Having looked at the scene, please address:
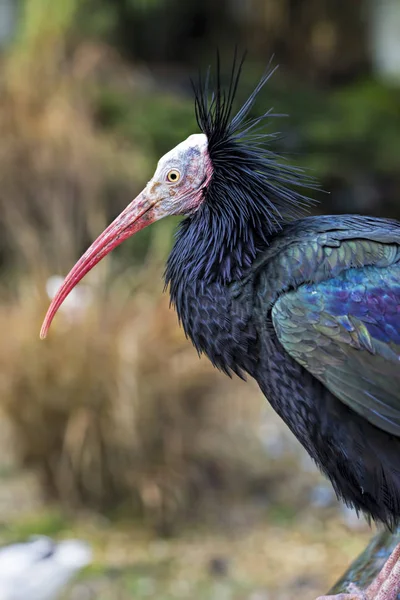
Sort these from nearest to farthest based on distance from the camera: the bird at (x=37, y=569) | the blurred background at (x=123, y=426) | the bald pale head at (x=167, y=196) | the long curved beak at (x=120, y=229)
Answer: the bald pale head at (x=167, y=196), the long curved beak at (x=120, y=229), the bird at (x=37, y=569), the blurred background at (x=123, y=426)

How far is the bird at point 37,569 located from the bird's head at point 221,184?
1.88 metres

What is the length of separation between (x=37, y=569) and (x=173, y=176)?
246 cm

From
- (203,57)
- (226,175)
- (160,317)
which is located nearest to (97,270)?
(160,317)

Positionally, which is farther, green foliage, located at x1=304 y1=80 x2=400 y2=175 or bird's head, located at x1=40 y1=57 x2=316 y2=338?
green foliage, located at x1=304 y1=80 x2=400 y2=175

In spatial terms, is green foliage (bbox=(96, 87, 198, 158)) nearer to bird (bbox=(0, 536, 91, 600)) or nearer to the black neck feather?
bird (bbox=(0, 536, 91, 600))

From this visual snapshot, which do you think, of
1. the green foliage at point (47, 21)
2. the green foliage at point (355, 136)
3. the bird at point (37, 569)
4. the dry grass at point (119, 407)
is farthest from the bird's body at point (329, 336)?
the green foliage at point (47, 21)

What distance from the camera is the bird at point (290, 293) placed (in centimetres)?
279

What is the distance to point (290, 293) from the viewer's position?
2.87 meters

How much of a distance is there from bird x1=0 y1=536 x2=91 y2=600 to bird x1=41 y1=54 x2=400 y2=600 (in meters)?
1.88

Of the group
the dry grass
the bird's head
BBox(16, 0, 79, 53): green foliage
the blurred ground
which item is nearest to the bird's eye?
the bird's head

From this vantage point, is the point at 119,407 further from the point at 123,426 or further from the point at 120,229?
the point at 120,229

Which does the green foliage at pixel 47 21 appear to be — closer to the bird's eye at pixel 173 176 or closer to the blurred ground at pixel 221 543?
the blurred ground at pixel 221 543

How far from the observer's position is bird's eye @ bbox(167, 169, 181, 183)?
10.7 ft

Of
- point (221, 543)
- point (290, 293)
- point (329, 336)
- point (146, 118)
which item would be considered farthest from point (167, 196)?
point (146, 118)
